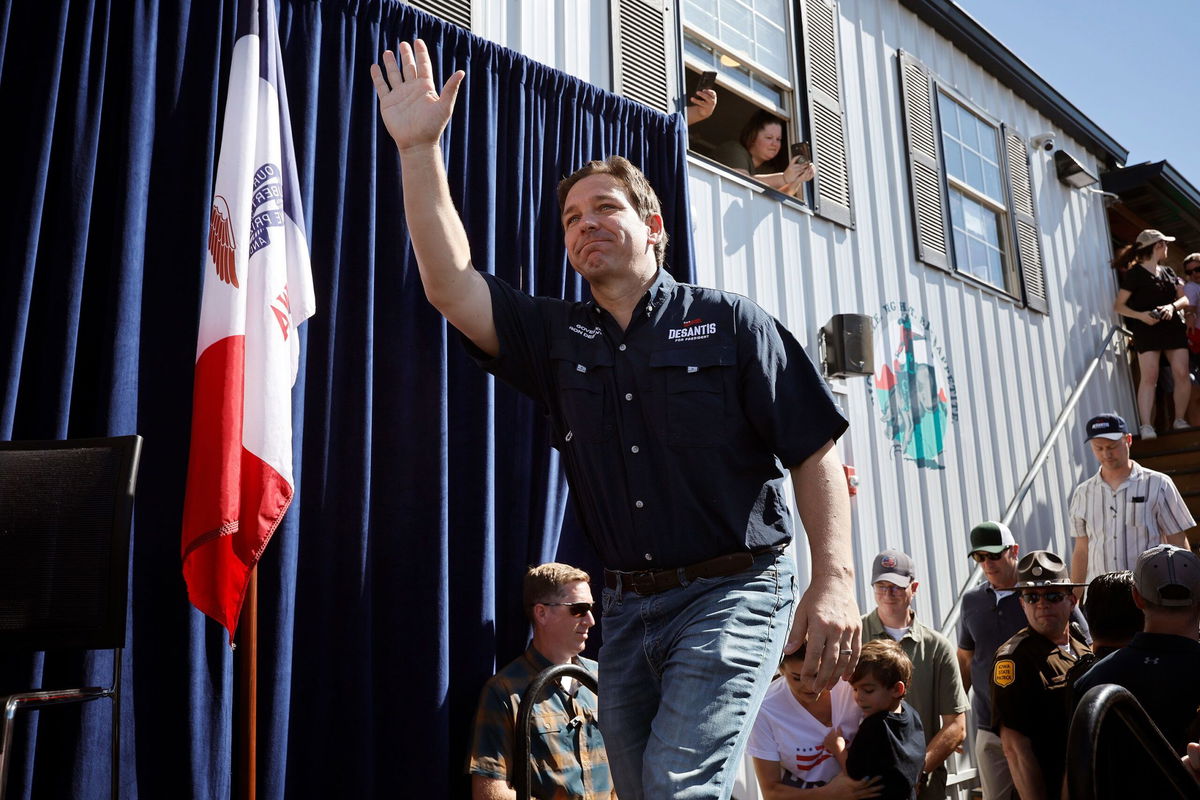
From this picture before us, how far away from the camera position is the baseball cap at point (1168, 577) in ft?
9.53

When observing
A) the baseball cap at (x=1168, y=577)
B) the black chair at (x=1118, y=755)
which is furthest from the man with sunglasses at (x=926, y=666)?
the black chair at (x=1118, y=755)

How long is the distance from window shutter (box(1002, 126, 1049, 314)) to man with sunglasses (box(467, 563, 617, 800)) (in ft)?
21.2

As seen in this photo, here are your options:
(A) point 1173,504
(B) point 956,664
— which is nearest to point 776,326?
(B) point 956,664

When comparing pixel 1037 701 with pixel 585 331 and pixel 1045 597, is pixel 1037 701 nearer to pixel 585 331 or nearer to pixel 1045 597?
pixel 1045 597

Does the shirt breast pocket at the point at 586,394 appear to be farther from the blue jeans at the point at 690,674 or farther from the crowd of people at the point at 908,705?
the crowd of people at the point at 908,705

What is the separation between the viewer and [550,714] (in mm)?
3639

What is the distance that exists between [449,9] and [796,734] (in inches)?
134

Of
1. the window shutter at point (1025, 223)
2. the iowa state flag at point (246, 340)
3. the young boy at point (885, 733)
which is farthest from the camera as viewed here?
the window shutter at point (1025, 223)

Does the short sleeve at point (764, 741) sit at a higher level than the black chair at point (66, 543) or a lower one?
lower

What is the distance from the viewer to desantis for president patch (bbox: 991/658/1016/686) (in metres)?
3.54

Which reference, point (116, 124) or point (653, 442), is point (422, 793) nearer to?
point (653, 442)

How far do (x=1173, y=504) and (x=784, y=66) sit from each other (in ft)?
12.3

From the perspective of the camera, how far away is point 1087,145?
10.7 m

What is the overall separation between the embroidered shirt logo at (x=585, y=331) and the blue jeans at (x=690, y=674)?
1.76ft
